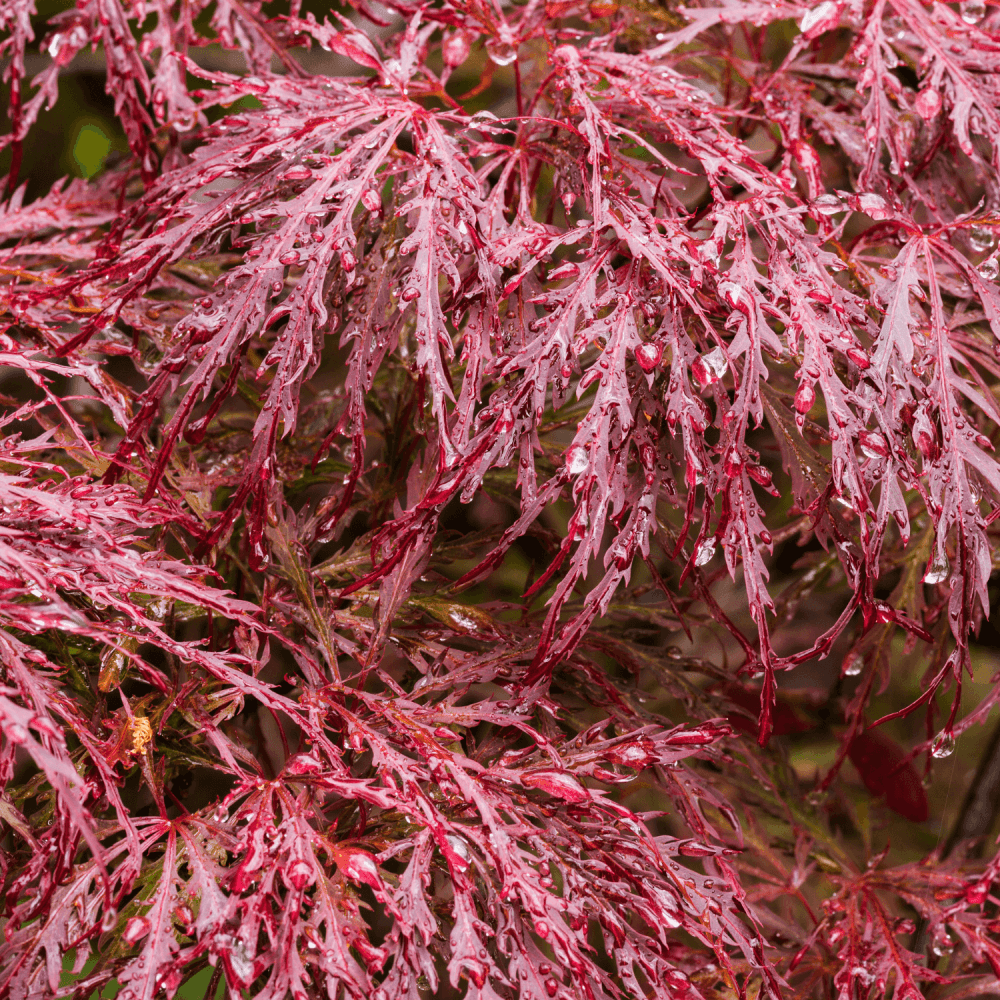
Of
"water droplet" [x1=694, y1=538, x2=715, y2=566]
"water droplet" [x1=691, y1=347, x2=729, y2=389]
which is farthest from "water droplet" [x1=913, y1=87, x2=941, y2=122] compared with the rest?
"water droplet" [x1=694, y1=538, x2=715, y2=566]

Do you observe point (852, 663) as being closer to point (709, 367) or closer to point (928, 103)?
point (709, 367)

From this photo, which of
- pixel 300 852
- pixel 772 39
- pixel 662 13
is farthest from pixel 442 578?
pixel 772 39

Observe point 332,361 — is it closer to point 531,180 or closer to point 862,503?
point 531,180

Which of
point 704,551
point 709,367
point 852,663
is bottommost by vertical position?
point 852,663

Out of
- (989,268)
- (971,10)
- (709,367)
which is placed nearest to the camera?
(709,367)

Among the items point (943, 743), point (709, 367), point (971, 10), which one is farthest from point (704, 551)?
point (971, 10)

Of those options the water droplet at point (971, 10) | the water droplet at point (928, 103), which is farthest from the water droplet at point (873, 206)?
the water droplet at point (971, 10)

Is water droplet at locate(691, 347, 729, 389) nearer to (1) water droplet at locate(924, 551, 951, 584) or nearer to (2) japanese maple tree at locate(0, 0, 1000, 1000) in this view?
(2) japanese maple tree at locate(0, 0, 1000, 1000)

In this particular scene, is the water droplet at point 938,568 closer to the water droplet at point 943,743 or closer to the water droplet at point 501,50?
the water droplet at point 943,743
